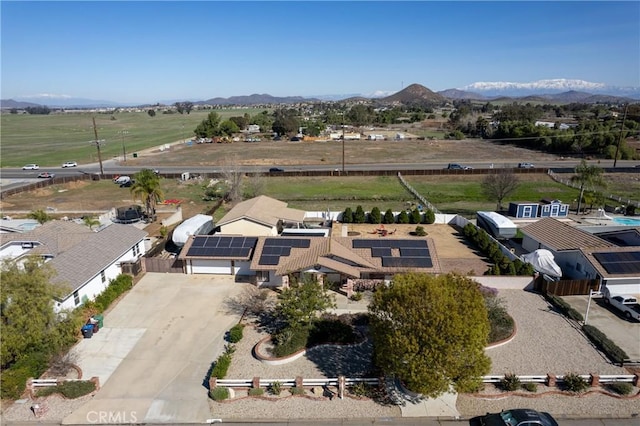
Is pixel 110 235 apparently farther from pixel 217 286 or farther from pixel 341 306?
pixel 341 306

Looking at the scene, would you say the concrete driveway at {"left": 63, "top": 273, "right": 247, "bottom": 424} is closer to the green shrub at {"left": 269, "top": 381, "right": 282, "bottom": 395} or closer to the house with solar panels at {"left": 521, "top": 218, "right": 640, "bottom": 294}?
the green shrub at {"left": 269, "top": 381, "right": 282, "bottom": 395}

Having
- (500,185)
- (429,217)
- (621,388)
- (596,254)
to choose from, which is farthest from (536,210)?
(621,388)

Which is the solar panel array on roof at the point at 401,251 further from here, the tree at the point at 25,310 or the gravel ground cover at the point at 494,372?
the tree at the point at 25,310

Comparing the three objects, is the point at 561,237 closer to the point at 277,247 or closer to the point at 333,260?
the point at 333,260

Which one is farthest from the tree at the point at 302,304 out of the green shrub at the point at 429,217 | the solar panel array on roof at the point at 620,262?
the green shrub at the point at 429,217

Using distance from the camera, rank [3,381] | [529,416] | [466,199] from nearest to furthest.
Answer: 1. [529,416]
2. [3,381]
3. [466,199]

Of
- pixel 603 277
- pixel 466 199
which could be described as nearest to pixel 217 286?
pixel 603 277

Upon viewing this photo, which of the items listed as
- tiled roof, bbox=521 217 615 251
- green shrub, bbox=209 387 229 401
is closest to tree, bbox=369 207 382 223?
tiled roof, bbox=521 217 615 251

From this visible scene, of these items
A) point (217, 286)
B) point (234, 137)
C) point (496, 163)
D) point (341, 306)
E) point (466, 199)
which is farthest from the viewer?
point (234, 137)
